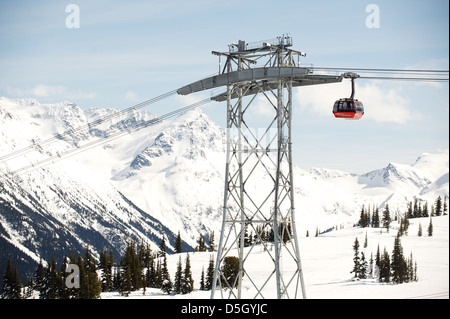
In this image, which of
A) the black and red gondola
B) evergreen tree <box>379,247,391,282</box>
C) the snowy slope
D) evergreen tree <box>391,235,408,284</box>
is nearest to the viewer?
the black and red gondola

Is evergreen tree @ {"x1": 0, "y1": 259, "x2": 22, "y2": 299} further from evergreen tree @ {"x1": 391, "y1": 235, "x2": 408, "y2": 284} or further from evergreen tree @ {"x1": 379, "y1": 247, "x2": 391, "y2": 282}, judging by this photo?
evergreen tree @ {"x1": 391, "y1": 235, "x2": 408, "y2": 284}

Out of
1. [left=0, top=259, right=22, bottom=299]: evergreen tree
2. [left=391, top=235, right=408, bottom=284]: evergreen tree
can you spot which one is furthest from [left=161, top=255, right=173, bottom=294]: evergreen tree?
[left=391, top=235, right=408, bottom=284]: evergreen tree

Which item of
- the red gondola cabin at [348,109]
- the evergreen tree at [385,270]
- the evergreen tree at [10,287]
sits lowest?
the evergreen tree at [10,287]

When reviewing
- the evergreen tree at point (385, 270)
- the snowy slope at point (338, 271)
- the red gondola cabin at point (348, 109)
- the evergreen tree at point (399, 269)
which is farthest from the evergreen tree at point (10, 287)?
the red gondola cabin at point (348, 109)

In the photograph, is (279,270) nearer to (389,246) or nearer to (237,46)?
(237,46)

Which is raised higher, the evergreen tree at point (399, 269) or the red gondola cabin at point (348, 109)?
the red gondola cabin at point (348, 109)

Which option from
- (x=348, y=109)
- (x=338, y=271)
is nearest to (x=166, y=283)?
(x=338, y=271)

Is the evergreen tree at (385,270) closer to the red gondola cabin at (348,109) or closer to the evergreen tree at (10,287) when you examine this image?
the evergreen tree at (10,287)
